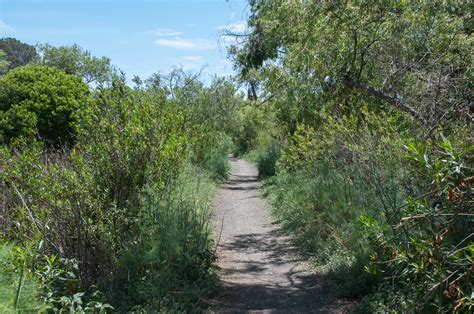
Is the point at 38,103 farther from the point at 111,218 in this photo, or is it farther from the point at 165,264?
the point at 165,264

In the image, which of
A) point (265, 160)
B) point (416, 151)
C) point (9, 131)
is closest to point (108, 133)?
point (416, 151)

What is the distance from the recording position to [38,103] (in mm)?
12805

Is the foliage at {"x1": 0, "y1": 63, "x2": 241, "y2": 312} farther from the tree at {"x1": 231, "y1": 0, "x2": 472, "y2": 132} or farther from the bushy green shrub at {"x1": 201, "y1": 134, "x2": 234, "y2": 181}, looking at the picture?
the bushy green shrub at {"x1": 201, "y1": 134, "x2": 234, "y2": 181}

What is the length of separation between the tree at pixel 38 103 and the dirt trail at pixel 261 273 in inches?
183

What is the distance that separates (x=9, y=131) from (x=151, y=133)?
632 cm

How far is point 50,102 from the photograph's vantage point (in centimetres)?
1288

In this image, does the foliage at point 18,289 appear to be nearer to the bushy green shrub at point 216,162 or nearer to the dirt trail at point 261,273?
the dirt trail at point 261,273

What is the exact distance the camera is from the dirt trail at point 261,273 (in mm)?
7102

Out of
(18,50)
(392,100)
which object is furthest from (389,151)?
(18,50)

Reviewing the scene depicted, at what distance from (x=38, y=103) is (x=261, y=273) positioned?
23.9 ft

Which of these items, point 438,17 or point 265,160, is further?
point 265,160

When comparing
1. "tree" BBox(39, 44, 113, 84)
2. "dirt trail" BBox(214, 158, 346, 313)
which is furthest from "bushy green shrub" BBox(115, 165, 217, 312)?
"tree" BBox(39, 44, 113, 84)

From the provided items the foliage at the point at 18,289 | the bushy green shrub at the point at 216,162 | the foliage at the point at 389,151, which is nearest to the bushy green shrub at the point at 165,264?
the foliage at the point at 18,289

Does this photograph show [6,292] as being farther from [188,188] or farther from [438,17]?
[188,188]
